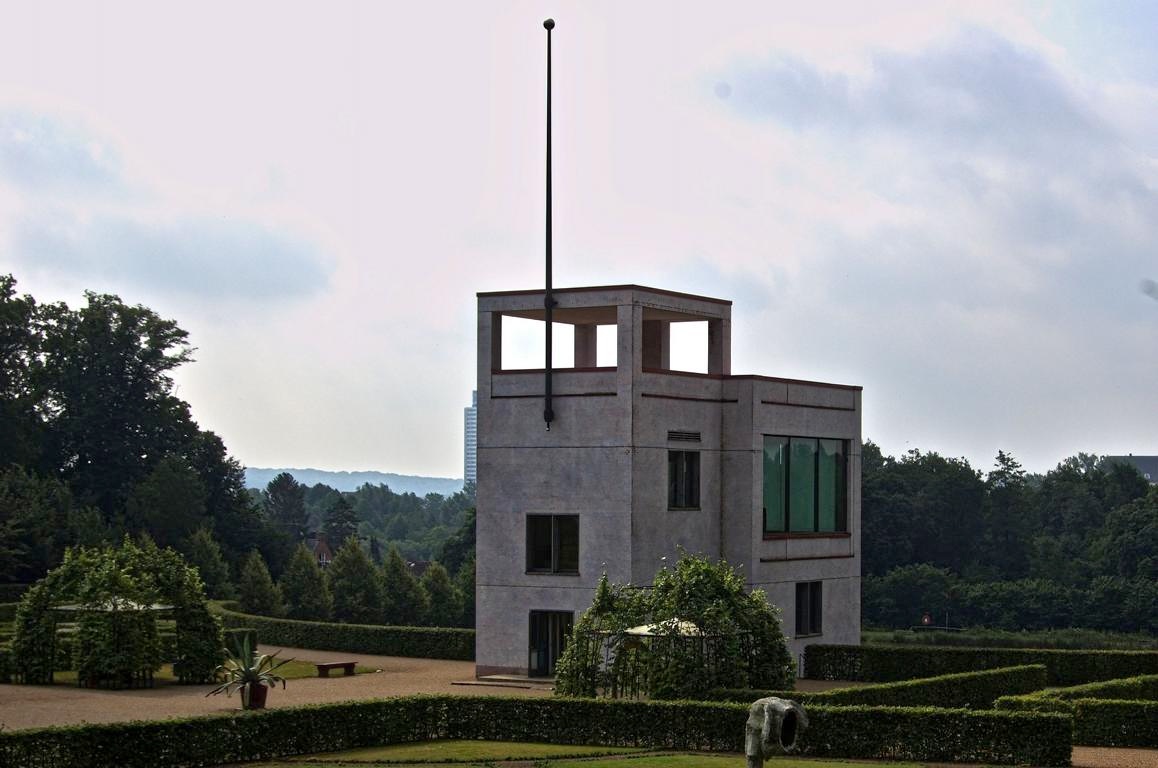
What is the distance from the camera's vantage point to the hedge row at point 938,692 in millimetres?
37219

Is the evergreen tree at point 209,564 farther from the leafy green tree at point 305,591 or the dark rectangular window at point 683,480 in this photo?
the dark rectangular window at point 683,480

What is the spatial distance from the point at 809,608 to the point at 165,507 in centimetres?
6316

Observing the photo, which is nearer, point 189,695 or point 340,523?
point 189,695

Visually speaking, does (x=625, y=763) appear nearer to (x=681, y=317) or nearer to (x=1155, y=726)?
(x=1155, y=726)

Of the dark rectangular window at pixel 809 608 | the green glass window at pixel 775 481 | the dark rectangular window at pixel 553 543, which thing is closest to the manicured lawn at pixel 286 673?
the dark rectangular window at pixel 553 543

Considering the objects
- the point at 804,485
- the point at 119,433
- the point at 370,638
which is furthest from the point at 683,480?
the point at 119,433

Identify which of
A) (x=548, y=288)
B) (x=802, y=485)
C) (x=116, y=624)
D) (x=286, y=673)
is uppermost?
(x=548, y=288)

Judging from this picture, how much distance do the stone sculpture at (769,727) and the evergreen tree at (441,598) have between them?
78.2 m

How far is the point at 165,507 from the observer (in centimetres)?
10631

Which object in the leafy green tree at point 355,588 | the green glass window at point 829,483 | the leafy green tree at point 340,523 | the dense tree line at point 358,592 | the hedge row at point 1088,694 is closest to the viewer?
the hedge row at point 1088,694

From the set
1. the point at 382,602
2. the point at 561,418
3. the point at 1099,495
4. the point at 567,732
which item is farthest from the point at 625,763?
the point at 1099,495

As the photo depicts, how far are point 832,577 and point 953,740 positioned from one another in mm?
21500

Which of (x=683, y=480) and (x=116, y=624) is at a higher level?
(x=683, y=480)

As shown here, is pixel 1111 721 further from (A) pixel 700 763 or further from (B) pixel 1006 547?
(B) pixel 1006 547
